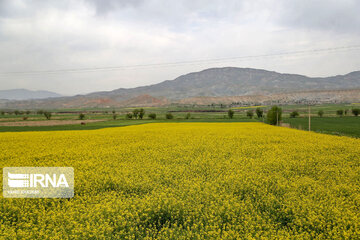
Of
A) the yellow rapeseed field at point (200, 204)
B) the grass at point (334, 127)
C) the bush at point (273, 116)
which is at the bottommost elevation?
the grass at point (334, 127)

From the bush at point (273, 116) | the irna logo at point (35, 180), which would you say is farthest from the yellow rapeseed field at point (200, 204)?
the bush at point (273, 116)

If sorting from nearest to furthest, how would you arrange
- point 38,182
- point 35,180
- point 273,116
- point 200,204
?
1. point 200,204
2. point 38,182
3. point 35,180
4. point 273,116

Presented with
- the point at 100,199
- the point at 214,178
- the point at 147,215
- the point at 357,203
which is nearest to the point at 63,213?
the point at 100,199

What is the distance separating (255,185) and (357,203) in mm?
3456

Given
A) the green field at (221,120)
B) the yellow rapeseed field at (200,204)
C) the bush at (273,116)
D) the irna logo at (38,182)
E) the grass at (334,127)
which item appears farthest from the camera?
the bush at (273,116)

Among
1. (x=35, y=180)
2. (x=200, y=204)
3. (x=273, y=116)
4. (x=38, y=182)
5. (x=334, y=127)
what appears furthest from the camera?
(x=273, y=116)

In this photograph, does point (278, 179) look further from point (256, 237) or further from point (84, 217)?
point (84, 217)

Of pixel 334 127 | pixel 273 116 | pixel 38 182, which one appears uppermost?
pixel 273 116

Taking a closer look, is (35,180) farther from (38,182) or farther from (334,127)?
(334,127)

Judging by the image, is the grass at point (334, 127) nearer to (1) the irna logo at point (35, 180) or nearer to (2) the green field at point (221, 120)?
(2) the green field at point (221, 120)

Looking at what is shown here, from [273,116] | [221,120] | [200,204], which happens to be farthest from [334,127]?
[200,204]

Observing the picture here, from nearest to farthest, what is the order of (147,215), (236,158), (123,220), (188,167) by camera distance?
(123,220)
(147,215)
(188,167)
(236,158)

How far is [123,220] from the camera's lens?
6848 mm

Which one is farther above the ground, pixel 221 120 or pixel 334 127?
pixel 221 120
